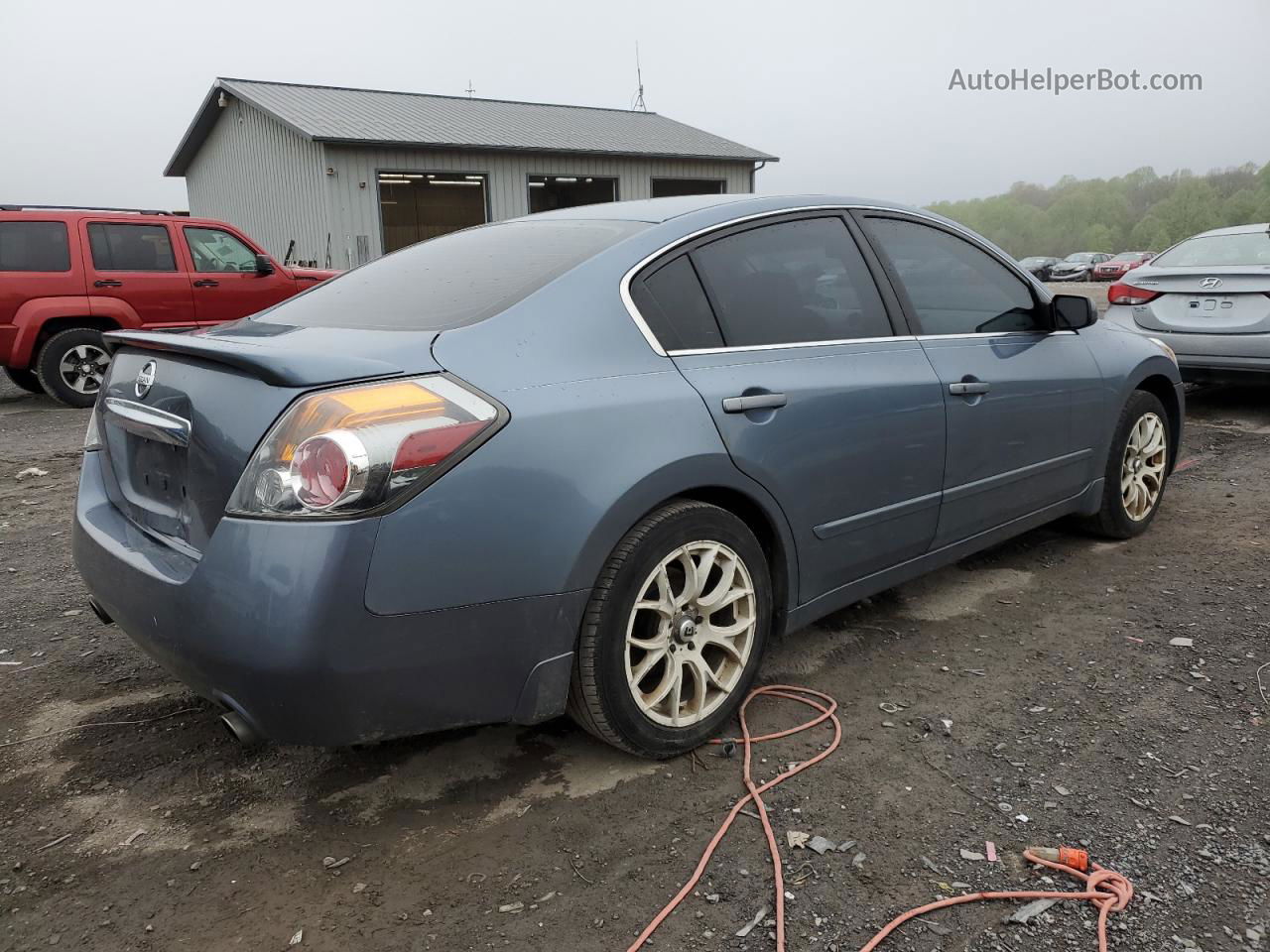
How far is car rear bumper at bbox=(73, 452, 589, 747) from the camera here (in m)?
1.89

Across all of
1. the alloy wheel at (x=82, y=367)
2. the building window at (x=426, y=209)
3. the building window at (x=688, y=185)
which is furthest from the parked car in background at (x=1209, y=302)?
the building window at (x=426, y=209)

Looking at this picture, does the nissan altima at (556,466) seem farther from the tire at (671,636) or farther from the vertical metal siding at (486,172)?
the vertical metal siding at (486,172)

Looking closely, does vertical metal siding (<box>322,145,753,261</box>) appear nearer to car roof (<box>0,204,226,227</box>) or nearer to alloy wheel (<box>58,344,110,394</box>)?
car roof (<box>0,204,226,227</box>)

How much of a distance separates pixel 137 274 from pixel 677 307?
29.0ft

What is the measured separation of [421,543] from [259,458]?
0.39m

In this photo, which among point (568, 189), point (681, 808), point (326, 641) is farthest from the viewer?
point (568, 189)

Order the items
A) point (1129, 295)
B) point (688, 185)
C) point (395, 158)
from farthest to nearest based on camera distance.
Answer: point (688, 185) < point (395, 158) < point (1129, 295)

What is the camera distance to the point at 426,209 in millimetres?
28016

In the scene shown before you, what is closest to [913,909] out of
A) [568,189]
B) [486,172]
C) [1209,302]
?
[1209,302]

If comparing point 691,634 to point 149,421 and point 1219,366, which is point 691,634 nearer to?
point 149,421

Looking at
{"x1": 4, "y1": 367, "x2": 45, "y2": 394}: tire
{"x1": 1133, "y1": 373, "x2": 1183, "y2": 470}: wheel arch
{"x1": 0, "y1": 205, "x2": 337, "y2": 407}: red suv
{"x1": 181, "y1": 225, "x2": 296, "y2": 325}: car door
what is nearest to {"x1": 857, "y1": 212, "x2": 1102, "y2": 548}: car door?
{"x1": 1133, "y1": 373, "x2": 1183, "y2": 470}: wheel arch

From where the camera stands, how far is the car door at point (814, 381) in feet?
8.36

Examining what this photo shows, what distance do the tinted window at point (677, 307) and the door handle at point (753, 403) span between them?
0.18 metres

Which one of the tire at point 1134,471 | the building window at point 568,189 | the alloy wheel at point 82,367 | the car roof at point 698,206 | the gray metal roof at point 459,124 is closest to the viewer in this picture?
the car roof at point 698,206
